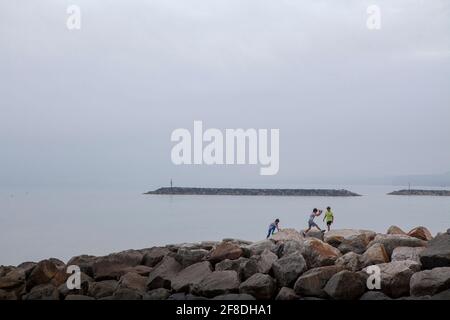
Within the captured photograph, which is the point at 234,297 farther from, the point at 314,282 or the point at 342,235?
the point at 342,235

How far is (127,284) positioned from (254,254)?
284 cm

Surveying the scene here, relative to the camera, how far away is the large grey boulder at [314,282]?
1210 centimetres

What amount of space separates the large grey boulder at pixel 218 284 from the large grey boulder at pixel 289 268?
84 cm

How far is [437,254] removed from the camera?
40.7ft

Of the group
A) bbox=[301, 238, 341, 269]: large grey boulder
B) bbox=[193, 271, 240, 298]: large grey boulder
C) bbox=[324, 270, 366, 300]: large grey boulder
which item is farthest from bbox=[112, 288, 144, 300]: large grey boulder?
bbox=[324, 270, 366, 300]: large grey boulder

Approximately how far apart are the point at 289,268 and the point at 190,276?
2.10 meters

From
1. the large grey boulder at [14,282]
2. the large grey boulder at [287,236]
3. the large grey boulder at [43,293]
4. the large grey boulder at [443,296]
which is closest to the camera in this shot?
the large grey boulder at [443,296]

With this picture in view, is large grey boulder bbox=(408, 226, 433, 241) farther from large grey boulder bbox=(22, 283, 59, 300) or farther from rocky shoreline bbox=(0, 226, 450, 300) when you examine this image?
large grey boulder bbox=(22, 283, 59, 300)

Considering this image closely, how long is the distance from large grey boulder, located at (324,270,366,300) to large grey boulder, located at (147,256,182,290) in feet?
11.3

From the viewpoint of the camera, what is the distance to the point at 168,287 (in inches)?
527

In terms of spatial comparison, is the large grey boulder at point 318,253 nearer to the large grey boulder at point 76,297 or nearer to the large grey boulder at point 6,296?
the large grey boulder at point 76,297

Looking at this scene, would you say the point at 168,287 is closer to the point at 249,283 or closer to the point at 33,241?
the point at 249,283

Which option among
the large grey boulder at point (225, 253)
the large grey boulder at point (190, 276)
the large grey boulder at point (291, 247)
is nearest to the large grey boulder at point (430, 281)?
the large grey boulder at point (291, 247)
